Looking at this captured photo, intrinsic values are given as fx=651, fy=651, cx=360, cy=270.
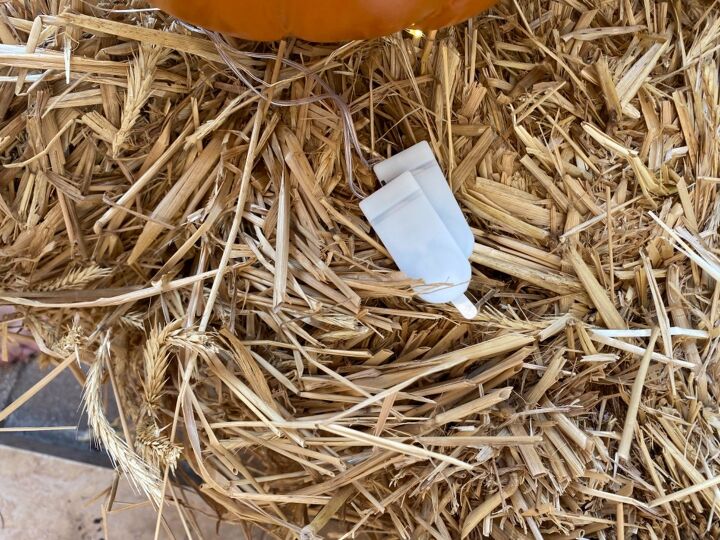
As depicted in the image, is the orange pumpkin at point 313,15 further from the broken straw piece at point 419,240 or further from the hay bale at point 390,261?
the broken straw piece at point 419,240

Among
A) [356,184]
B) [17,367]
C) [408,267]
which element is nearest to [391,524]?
[408,267]

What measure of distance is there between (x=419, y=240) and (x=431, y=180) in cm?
7

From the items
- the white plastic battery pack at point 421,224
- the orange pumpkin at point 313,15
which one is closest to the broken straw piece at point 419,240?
the white plastic battery pack at point 421,224

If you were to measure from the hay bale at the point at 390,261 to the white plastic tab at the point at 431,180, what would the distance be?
0.02 m

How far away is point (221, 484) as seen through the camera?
782 millimetres

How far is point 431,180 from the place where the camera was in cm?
78

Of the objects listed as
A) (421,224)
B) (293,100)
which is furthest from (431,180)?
(293,100)

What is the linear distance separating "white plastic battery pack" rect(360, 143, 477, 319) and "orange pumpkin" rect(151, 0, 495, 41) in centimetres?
16

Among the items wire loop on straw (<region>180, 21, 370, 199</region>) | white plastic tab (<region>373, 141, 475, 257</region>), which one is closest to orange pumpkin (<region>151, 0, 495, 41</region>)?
wire loop on straw (<region>180, 21, 370, 199</region>)

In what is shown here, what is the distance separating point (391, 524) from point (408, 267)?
337 millimetres

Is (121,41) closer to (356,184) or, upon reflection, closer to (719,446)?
(356,184)

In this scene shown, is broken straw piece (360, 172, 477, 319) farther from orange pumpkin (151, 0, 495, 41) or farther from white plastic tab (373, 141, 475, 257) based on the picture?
orange pumpkin (151, 0, 495, 41)

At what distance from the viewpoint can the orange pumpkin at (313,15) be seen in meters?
0.62

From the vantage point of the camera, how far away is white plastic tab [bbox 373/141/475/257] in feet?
2.52
